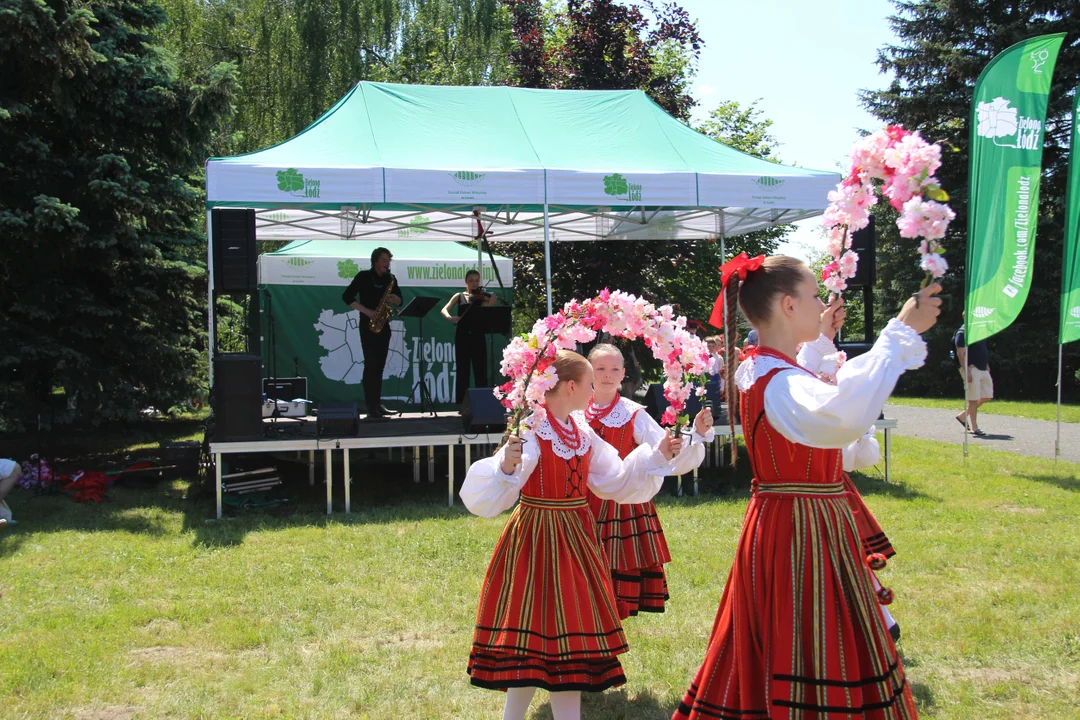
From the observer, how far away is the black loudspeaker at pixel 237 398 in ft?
25.6

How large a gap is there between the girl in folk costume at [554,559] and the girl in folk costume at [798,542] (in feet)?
2.05

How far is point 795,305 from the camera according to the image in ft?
8.81

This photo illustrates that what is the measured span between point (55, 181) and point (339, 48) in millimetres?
11291

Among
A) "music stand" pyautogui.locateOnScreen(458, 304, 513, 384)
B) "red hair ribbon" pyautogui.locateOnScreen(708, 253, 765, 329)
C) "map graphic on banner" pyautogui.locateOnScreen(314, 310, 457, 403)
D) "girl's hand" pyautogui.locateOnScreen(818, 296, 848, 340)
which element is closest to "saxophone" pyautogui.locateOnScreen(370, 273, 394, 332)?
"music stand" pyautogui.locateOnScreen(458, 304, 513, 384)

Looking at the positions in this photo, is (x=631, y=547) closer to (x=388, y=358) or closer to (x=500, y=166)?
(x=500, y=166)

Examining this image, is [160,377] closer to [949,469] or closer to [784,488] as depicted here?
[949,469]

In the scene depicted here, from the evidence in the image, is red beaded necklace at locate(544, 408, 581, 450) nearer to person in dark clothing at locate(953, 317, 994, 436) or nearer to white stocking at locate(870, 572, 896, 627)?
white stocking at locate(870, 572, 896, 627)

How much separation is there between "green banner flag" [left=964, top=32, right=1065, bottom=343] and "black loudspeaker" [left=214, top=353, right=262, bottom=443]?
6.65 m

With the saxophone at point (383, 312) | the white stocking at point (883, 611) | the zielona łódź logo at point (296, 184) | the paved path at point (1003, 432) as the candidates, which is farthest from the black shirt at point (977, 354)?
the white stocking at point (883, 611)

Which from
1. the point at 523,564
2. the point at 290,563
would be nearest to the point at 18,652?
the point at 290,563

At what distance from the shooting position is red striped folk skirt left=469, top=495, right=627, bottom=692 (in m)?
3.30

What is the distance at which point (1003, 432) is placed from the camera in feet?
43.4

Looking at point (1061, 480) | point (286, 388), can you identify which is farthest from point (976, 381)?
point (286, 388)

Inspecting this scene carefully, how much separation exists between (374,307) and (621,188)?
2948 mm
